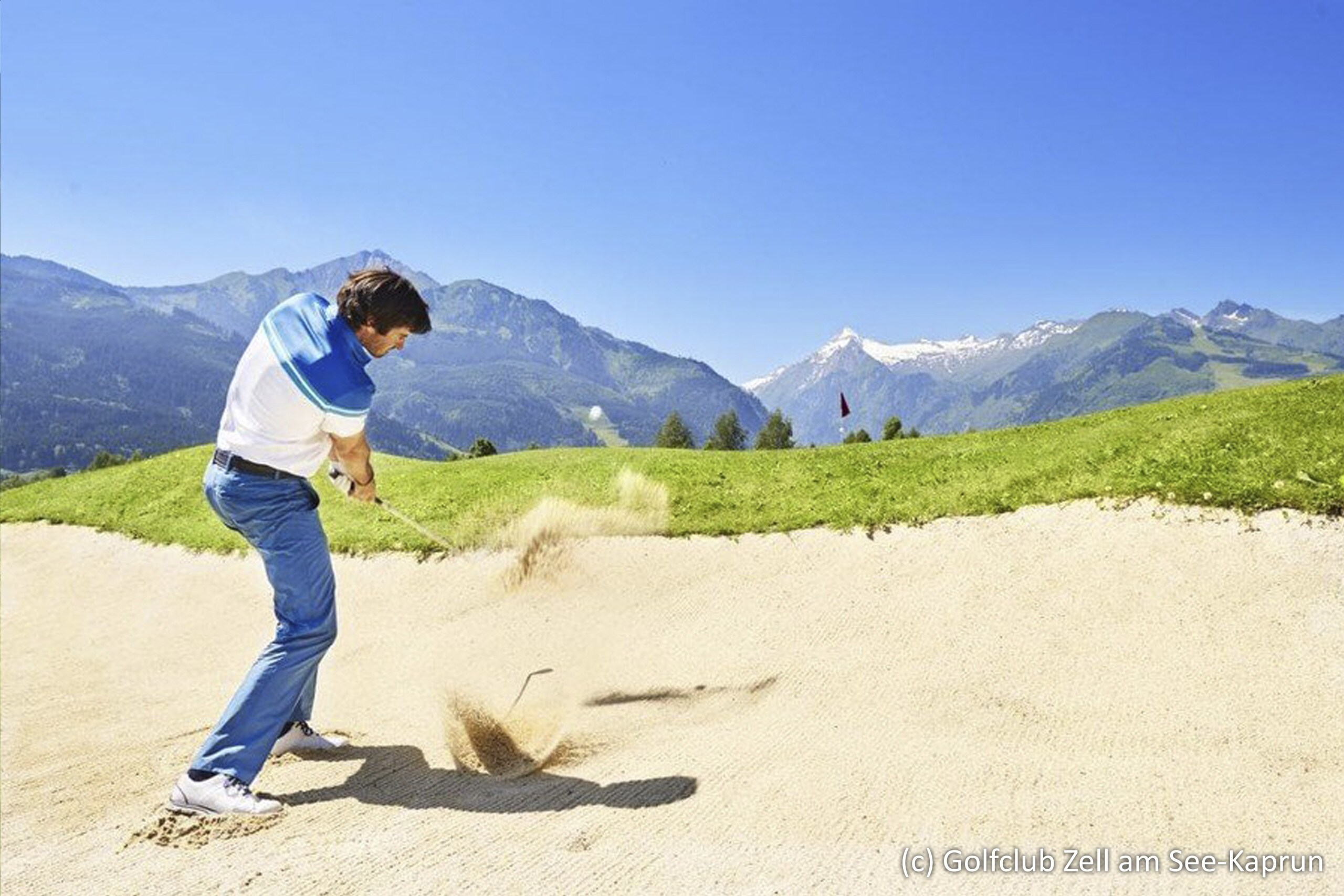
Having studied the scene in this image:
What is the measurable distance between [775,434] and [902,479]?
84.5m

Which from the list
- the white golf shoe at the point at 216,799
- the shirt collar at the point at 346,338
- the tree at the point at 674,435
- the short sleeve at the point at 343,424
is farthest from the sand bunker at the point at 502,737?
the tree at the point at 674,435

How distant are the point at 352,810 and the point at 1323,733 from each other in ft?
29.6

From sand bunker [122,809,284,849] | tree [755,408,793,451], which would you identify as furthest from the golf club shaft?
tree [755,408,793,451]

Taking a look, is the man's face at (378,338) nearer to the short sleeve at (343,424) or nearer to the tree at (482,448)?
the short sleeve at (343,424)

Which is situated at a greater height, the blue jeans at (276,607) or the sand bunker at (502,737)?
the blue jeans at (276,607)

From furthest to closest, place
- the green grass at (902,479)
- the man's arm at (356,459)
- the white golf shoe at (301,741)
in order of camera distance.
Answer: the green grass at (902,479) → the white golf shoe at (301,741) → the man's arm at (356,459)

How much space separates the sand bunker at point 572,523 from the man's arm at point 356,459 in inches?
204

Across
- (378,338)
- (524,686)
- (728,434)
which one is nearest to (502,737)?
(524,686)

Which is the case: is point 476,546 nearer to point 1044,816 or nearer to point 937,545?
point 937,545

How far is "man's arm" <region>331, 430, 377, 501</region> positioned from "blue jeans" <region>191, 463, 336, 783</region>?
384mm

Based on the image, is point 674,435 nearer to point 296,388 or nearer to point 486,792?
point 486,792

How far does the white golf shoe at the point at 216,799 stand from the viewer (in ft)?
19.3

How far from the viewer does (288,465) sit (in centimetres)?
616

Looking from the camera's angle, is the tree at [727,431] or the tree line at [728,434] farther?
the tree at [727,431]
